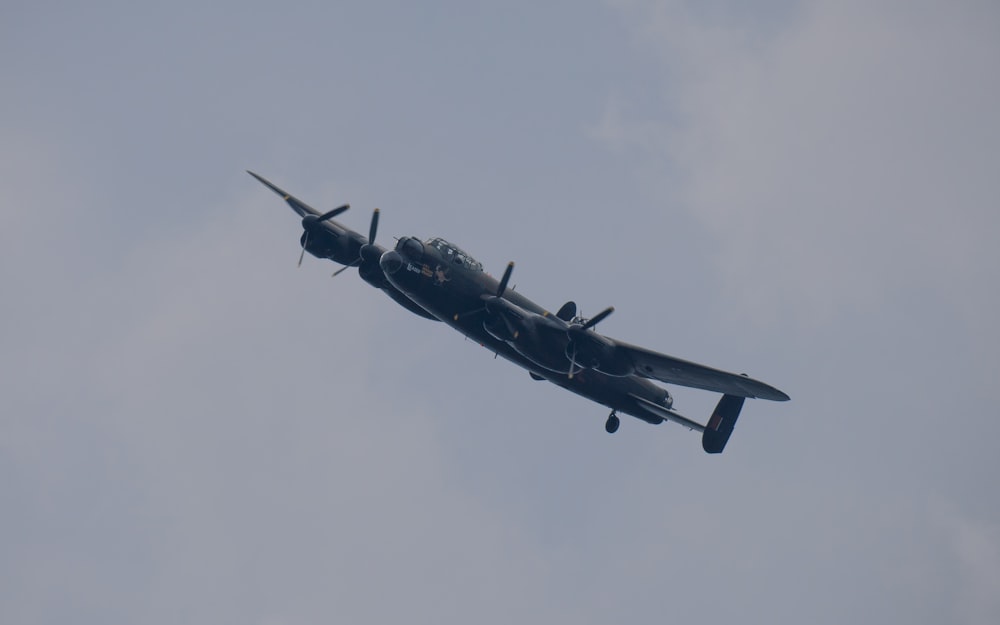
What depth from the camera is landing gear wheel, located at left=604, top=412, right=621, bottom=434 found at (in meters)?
48.7

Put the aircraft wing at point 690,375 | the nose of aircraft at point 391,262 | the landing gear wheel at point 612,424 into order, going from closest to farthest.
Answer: the aircraft wing at point 690,375 → the nose of aircraft at point 391,262 → the landing gear wheel at point 612,424

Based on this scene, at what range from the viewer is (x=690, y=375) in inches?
1588

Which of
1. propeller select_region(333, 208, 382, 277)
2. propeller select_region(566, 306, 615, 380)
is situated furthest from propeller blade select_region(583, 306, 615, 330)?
propeller select_region(333, 208, 382, 277)

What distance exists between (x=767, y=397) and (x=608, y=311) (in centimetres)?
684

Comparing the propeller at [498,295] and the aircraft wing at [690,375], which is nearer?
the aircraft wing at [690,375]

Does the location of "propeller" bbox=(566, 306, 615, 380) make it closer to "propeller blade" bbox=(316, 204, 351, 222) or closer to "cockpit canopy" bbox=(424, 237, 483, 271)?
"cockpit canopy" bbox=(424, 237, 483, 271)

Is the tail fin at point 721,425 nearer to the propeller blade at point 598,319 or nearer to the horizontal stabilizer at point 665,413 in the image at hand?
the horizontal stabilizer at point 665,413

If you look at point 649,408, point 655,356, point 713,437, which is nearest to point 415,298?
point 655,356

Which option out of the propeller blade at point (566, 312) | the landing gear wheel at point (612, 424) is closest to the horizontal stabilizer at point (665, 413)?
the landing gear wheel at point (612, 424)

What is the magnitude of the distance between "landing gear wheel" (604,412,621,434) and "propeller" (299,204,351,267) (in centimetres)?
1592

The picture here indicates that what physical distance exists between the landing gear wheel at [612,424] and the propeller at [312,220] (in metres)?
15.9

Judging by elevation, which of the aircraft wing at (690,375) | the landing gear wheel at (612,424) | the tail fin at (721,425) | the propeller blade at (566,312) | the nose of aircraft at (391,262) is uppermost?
the tail fin at (721,425)

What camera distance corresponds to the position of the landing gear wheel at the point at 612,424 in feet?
160

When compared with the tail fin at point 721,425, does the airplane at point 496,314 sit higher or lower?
lower
